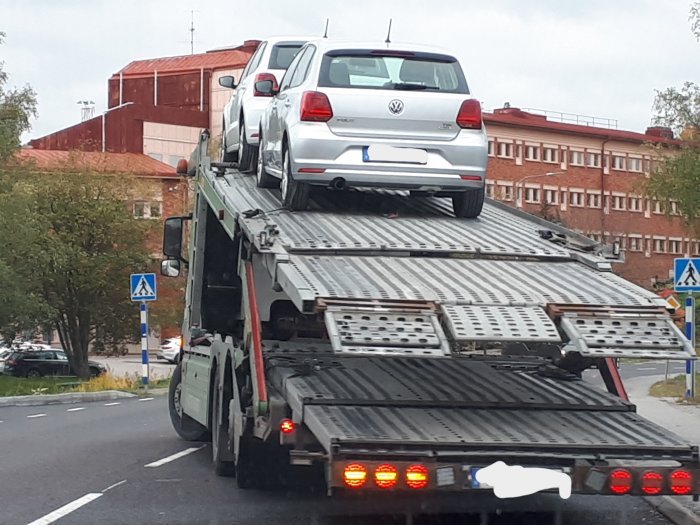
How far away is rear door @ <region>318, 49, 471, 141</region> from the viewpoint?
11086 millimetres

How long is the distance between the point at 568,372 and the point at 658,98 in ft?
83.2

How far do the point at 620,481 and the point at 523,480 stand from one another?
56 centimetres

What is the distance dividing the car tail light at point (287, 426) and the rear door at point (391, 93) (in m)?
3.13

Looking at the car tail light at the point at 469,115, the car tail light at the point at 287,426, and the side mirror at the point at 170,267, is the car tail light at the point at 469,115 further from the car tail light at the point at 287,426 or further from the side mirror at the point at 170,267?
the side mirror at the point at 170,267

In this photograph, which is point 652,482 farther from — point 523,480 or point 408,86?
point 408,86

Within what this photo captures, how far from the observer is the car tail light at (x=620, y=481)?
7.83 m

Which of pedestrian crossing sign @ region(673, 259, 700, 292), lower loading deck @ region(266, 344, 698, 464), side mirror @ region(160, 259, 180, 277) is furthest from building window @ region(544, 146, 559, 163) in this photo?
lower loading deck @ region(266, 344, 698, 464)

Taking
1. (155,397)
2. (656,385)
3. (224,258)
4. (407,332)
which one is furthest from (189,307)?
(656,385)

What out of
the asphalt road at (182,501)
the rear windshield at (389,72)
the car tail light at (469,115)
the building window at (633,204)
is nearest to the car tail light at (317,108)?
the rear windshield at (389,72)

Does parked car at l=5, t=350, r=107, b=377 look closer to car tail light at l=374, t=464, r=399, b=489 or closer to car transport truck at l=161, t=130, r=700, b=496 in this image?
car transport truck at l=161, t=130, r=700, b=496

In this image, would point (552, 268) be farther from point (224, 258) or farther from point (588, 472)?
point (224, 258)

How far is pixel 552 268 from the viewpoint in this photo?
9664mm

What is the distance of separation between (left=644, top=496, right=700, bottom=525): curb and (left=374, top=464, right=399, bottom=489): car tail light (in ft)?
Result: 8.80

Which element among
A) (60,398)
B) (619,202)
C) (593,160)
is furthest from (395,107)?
(619,202)
